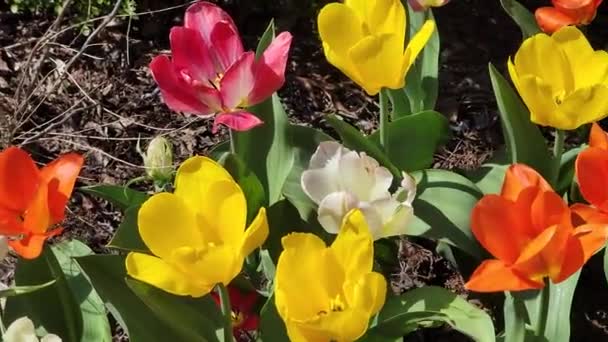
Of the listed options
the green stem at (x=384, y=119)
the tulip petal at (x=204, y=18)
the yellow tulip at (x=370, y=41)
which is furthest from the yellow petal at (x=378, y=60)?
the tulip petal at (x=204, y=18)

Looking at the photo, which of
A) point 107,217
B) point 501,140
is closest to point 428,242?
point 501,140

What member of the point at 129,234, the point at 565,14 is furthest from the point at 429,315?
the point at 565,14

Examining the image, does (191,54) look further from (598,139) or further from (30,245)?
(598,139)

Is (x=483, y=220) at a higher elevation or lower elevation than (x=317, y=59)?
higher

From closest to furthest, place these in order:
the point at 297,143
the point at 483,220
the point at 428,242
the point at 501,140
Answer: the point at 483,220 < the point at 297,143 < the point at 428,242 < the point at 501,140

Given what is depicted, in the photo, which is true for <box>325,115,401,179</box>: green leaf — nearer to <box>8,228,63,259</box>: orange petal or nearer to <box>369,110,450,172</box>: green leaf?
<box>369,110,450,172</box>: green leaf

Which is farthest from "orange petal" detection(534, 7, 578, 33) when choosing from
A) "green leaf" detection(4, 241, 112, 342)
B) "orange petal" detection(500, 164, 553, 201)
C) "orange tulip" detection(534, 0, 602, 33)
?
"green leaf" detection(4, 241, 112, 342)

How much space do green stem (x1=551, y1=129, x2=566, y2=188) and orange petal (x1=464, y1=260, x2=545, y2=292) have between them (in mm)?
450

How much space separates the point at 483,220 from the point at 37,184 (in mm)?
623

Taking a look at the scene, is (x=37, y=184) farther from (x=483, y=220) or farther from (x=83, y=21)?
(x=83, y=21)

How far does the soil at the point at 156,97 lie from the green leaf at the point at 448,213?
413 millimetres

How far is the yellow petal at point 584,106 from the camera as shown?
1.53 metres

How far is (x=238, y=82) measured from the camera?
5.07 feet

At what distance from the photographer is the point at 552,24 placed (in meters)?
1.90
